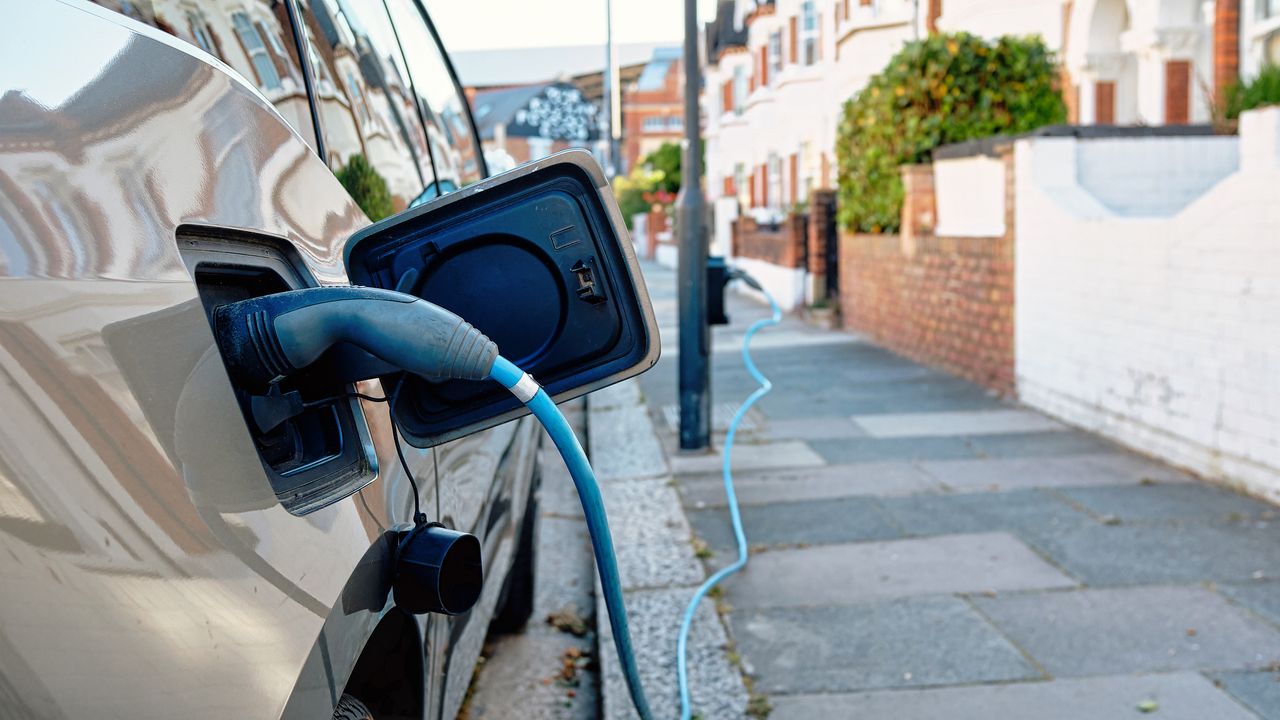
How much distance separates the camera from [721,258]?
7770 mm

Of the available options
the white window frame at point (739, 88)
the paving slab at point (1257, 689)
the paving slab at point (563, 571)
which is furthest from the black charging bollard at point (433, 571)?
the white window frame at point (739, 88)

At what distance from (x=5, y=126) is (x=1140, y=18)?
14752 millimetres

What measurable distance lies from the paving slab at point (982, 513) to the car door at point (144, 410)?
470 centimetres

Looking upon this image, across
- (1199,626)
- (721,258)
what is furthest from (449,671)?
(721,258)

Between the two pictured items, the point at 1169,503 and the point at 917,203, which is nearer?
the point at 1169,503

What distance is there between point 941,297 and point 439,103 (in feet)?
25.7

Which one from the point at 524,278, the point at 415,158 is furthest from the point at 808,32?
the point at 524,278

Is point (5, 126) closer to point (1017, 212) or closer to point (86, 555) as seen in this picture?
point (86, 555)

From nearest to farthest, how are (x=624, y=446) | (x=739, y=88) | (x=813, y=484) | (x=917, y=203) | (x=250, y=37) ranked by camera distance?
(x=250, y=37) < (x=813, y=484) < (x=624, y=446) < (x=917, y=203) < (x=739, y=88)

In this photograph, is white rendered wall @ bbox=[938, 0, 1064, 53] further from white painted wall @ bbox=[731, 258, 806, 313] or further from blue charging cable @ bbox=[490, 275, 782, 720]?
blue charging cable @ bbox=[490, 275, 782, 720]

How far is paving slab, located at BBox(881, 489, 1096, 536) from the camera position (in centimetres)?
580

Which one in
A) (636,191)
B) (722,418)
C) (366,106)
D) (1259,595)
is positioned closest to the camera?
(366,106)

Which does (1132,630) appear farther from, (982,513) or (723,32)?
(723,32)

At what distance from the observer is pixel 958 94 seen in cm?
1144
